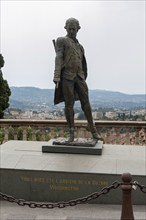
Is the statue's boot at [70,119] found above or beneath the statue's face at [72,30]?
beneath

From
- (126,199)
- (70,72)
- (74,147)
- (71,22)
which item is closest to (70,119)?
(74,147)

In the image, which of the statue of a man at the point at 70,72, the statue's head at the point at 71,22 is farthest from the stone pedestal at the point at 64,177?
the statue's head at the point at 71,22

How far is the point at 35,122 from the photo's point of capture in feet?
33.7

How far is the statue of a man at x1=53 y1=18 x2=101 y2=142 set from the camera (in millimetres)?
6684

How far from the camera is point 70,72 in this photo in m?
6.73

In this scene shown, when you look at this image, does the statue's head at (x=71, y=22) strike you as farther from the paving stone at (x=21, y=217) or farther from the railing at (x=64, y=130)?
the railing at (x=64, y=130)

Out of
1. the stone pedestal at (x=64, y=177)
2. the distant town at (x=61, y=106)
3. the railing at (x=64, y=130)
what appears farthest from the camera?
the distant town at (x=61, y=106)

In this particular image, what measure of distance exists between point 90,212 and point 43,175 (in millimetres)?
896

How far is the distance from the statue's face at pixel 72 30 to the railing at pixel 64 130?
139 inches

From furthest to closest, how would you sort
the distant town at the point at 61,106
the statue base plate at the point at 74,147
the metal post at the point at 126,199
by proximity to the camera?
the distant town at the point at 61,106 < the statue base plate at the point at 74,147 < the metal post at the point at 126,199

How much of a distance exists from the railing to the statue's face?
11.5 ft

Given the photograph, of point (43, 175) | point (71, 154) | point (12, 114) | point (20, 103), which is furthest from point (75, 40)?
point (20, 103)

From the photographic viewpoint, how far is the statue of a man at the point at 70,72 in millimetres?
6684

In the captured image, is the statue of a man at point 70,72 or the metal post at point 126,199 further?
the statue of a man at point 70,72
